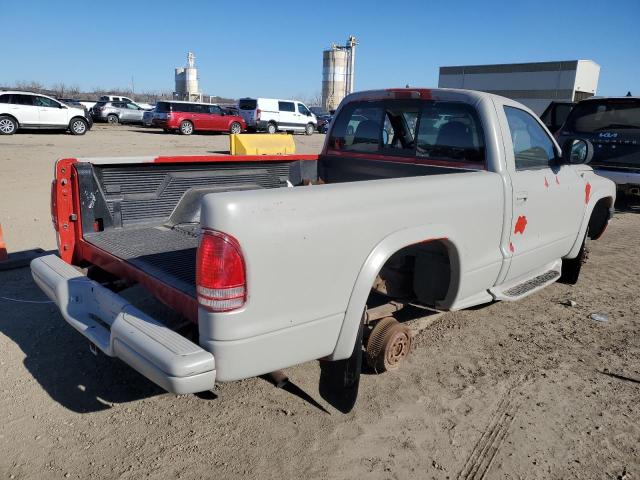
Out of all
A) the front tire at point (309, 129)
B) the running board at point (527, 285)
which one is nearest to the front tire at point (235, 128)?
the front tire at point (309, 129)

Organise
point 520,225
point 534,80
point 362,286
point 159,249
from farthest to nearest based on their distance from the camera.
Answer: point 534,80, point 520,225, point 159,249, point 362,286

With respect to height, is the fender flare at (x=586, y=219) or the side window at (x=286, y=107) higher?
the side window at (x=286, y=107)

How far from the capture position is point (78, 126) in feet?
73.2

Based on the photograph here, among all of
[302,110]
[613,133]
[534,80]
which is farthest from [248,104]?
[534,80]

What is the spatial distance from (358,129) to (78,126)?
2128 centimetres

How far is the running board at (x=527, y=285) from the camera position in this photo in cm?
373

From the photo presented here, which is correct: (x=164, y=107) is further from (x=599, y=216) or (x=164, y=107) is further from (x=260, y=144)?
(x=599, y=216)

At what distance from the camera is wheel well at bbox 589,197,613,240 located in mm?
5371

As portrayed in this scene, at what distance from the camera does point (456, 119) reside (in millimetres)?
3883

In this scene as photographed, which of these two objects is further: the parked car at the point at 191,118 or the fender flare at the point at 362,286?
the parked car at the point at 191,118

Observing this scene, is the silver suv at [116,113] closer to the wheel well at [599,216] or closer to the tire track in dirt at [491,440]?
the wheel well at [599,216]

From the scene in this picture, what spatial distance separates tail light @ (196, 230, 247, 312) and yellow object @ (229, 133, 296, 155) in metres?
12.3

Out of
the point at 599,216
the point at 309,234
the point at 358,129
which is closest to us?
the point at 309,234

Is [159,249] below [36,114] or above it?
below
